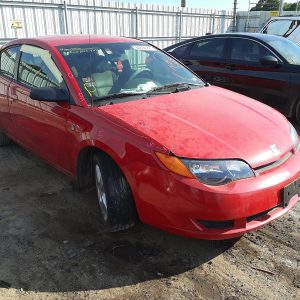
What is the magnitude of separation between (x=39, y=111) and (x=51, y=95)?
531 millimetres

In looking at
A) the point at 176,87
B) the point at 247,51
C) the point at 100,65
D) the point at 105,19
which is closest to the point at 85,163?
the point at 100,65

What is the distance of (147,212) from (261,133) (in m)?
1.07

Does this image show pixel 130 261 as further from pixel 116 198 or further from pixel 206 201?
pixel 206 201

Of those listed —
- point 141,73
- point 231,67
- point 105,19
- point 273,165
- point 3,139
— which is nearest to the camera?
point 273,165

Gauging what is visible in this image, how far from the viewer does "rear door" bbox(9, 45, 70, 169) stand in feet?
11.0

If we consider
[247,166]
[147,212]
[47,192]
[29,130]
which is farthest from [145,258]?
[29,130]

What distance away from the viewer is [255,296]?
2342mm

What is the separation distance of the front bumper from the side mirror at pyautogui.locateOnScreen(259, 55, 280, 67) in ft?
11.3

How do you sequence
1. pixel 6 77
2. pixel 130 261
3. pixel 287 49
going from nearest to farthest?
pixel 130 261
pixel 6 77
pixel 287 49

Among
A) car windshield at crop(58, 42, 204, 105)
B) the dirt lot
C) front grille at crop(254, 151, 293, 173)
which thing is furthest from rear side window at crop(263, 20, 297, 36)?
front grille at crop(254, 151, 293, 173)

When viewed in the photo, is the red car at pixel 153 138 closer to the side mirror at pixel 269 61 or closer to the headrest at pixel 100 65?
the headrest at pixel 100 65

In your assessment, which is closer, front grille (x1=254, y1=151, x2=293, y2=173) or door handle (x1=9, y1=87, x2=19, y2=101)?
front grille (x1=254, y1=151, x2=293, y2=173)

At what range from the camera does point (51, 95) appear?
123 inches

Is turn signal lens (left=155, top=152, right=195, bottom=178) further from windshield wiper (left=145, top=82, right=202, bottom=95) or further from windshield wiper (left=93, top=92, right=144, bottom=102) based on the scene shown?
windshield wiper (left=145, top=82, right=202, bottom=95)
